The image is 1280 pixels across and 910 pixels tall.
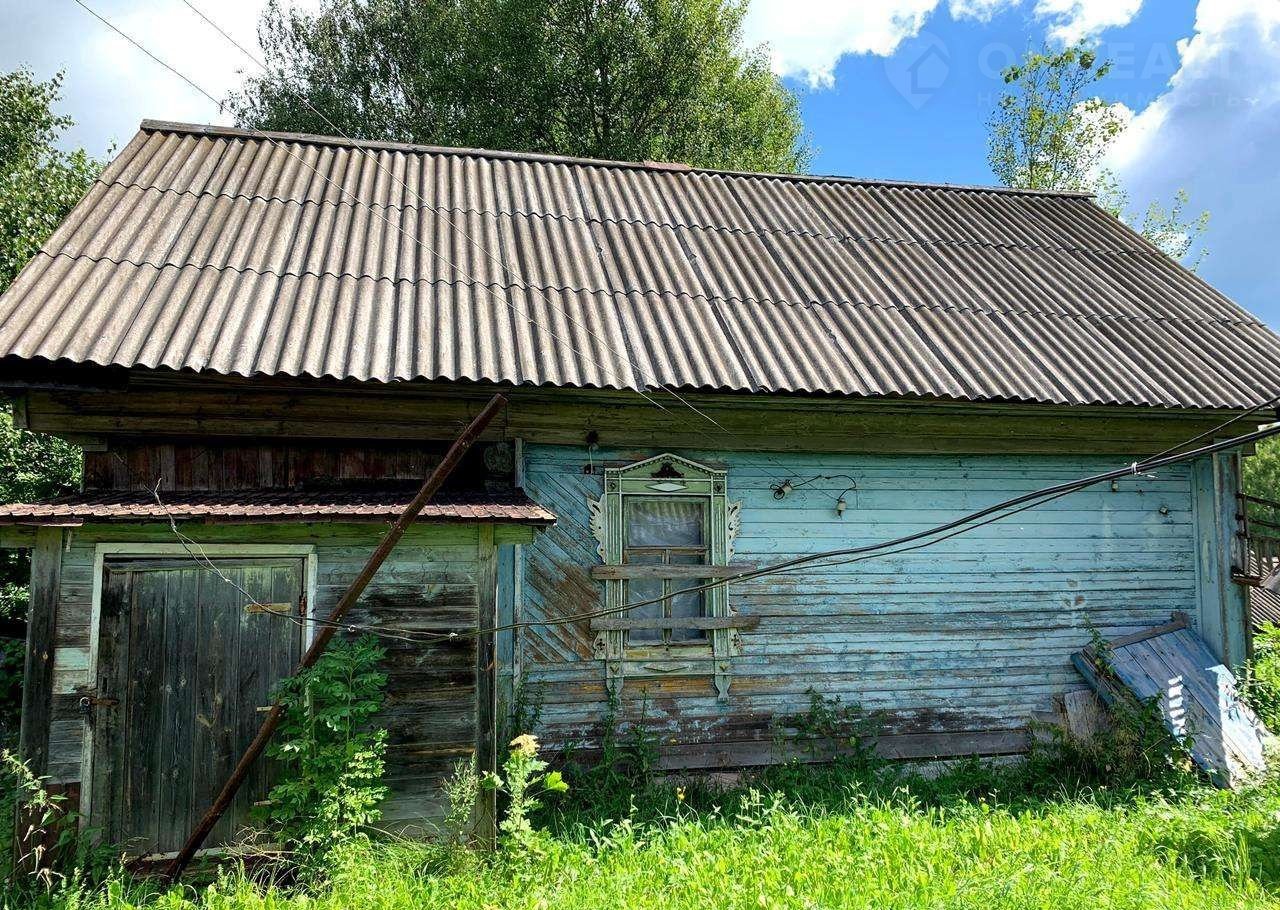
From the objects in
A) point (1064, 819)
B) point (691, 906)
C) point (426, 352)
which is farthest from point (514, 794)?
point (1064, 819)

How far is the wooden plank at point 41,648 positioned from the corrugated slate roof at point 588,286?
128 centimetres

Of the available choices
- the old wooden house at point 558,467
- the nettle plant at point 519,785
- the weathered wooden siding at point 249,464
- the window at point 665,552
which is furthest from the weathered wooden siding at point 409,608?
the window at point 665,552

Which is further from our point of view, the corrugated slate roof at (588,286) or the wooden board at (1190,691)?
the wooden board at (1190,691)

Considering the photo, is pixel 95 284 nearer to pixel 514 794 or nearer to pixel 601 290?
pixel 601 290

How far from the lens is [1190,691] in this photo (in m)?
6.77

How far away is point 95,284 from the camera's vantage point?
5.92 m

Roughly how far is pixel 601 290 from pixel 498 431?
1.78 m

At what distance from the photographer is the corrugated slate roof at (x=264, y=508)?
4.37 m

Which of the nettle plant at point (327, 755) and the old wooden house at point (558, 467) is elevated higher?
the old wooden house at point (558, 467)

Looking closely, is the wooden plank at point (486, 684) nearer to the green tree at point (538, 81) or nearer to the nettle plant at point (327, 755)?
the nettle plant at point (327, 755)

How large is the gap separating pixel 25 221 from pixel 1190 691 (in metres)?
16.1

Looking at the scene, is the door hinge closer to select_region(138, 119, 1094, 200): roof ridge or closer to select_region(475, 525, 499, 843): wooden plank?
select_region(475, 525, 499, 843): wooden plank

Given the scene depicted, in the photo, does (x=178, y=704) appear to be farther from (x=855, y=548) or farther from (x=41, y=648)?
(x=855, y=548)

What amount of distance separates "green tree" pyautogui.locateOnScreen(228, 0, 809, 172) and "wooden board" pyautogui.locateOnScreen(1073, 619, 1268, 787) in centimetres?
1550
